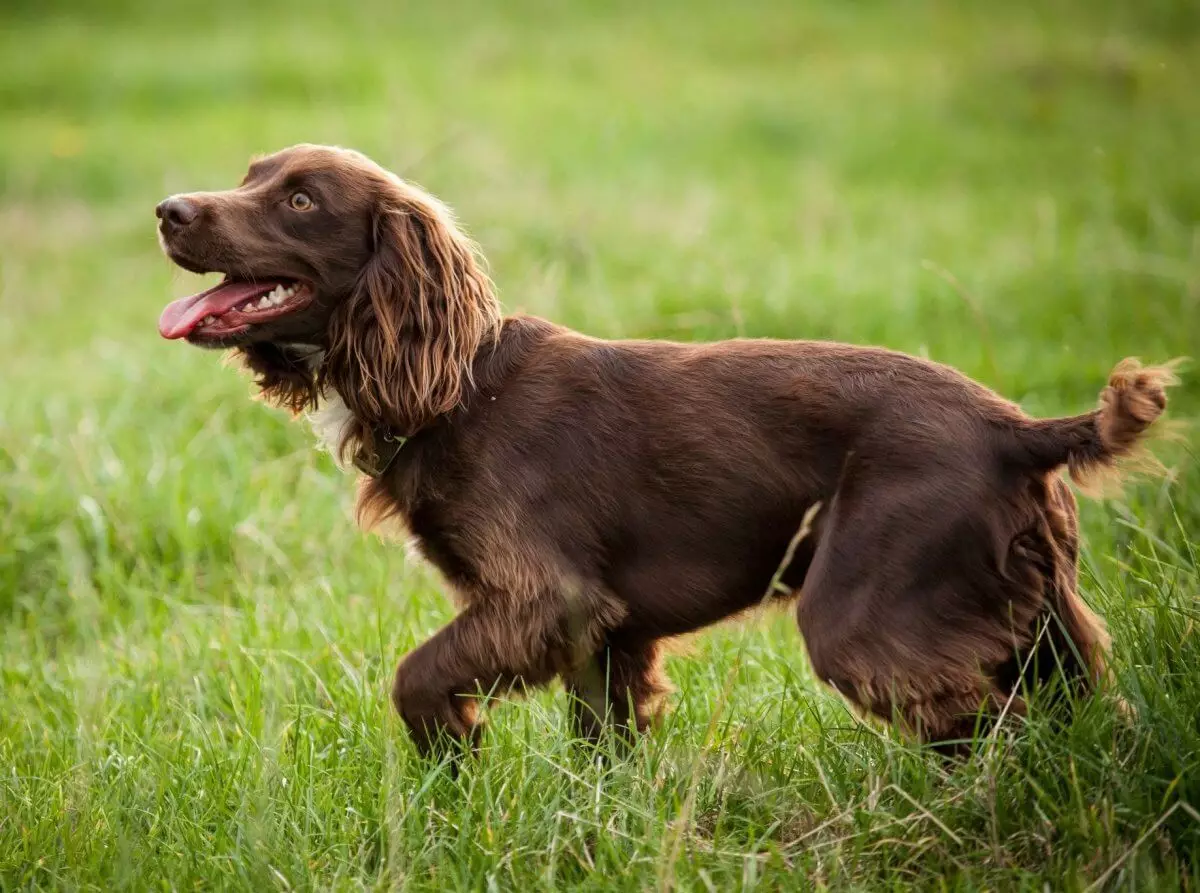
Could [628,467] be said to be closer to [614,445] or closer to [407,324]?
[614,445]

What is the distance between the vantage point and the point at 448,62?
625 inches

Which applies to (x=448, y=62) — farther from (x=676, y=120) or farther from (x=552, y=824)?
(x=552, y=824)

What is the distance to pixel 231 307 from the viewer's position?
3172 millimetres

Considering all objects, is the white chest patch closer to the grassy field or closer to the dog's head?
the dog's head

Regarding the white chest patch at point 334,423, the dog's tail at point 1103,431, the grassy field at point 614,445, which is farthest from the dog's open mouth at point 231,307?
the dog's tail at point 1103,431

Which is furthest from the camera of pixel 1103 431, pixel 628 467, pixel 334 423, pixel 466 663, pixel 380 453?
pixel 334 423

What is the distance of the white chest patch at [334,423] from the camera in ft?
10.9

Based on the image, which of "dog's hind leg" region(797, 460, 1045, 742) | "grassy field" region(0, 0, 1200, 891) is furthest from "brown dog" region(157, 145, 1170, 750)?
"grassy field" region(0, 0, 1200, 891)

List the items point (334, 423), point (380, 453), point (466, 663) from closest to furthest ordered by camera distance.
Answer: point (466, 663), point (380, 453), point (334, 423)

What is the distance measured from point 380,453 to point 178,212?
77 cm

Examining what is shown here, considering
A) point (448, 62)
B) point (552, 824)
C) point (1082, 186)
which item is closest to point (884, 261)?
point (1082, 186)

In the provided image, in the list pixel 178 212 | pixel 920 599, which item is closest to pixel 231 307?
pixel 178 212

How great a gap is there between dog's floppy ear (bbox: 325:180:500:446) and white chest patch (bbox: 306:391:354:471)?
0.09 metres

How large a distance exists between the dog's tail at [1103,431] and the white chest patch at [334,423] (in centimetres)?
167
